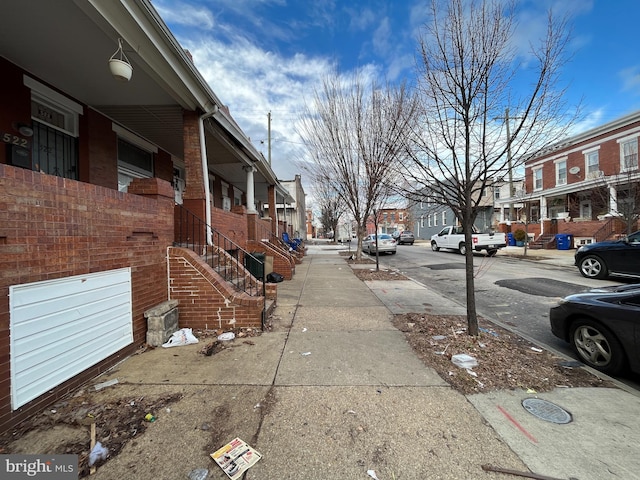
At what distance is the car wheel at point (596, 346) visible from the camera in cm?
321

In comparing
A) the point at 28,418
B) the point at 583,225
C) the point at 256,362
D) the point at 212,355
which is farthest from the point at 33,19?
the point at 583,225

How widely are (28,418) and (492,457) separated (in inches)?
149

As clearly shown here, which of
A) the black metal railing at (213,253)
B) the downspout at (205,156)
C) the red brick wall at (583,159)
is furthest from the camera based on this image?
the red brick wall at (583,159)

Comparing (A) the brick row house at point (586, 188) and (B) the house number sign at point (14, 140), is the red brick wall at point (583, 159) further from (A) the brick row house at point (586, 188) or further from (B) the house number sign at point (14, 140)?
(B) the house number sign at point (14, 140)

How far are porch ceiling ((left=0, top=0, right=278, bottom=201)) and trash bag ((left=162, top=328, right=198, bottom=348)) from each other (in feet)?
13.5

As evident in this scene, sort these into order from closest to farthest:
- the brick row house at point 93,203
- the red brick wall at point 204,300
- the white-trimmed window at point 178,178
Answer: the brick row house at point 93,203 < the red brick wall at point 204,300 < the white-trimmed window at point 178,178

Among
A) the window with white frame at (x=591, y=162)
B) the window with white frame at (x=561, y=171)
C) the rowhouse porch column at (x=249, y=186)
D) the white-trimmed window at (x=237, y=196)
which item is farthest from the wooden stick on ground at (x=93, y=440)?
the window with white frame at (x=561, y=171)

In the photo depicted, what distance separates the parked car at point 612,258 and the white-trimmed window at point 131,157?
13139mm

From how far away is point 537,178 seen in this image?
2361 centimetres

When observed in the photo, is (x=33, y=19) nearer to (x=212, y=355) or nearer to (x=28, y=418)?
(x=28, y=418)

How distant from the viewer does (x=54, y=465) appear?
1979 mm

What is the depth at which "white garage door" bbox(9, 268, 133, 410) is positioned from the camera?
242 cm

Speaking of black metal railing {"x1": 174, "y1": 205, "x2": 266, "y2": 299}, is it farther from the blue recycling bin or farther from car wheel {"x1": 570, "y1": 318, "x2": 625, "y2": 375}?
the blue recycling bin

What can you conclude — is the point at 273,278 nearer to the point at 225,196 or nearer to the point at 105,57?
the point at 225,196
